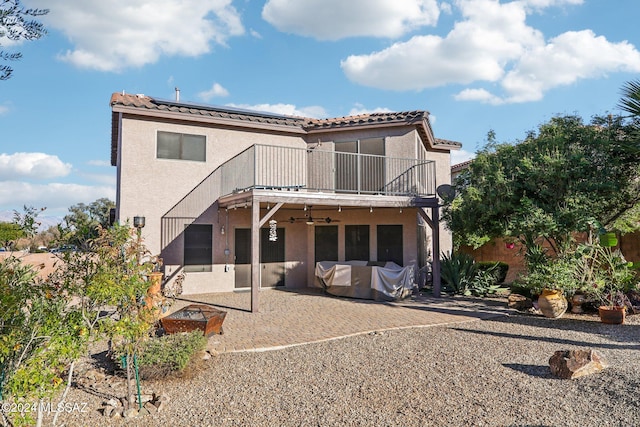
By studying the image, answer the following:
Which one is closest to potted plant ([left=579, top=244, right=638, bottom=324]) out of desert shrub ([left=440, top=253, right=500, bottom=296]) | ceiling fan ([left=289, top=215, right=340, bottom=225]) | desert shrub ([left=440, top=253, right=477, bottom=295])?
desert shrub ([left=440, top=253, right=500, bottom=296])

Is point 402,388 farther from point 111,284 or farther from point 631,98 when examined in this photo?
point 631,98

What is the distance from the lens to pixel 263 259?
14328mm

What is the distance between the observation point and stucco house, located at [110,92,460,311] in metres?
12.6

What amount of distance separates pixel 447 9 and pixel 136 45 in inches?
337

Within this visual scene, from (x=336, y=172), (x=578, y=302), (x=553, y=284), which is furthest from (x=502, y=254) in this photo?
(x=336, y=172)

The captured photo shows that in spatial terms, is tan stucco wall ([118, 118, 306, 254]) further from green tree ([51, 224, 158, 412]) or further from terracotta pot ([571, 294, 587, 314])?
terracotta pot ([571, 294, 587, 314])

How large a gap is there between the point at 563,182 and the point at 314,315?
7.19m

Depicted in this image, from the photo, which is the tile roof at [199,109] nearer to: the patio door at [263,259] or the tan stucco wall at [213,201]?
the tan stucco wall at [213,201]

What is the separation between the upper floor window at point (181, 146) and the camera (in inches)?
511

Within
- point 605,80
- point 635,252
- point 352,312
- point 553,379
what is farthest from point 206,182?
point 635,252

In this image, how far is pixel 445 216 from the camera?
523 inches

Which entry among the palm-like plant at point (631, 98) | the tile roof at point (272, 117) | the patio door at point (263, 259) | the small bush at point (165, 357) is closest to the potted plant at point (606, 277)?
the palm-like plant at point (631, 98)

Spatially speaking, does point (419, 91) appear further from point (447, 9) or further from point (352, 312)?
point (352, 312)

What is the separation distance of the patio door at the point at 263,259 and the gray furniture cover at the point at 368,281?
2.26 meters
